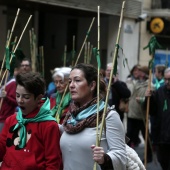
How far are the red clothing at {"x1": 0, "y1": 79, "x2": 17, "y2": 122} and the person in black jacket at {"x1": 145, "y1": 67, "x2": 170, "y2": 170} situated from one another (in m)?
2.01

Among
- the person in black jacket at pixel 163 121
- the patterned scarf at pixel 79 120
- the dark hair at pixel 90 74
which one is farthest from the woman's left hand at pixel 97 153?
the person in black jacket at pixel 163 121

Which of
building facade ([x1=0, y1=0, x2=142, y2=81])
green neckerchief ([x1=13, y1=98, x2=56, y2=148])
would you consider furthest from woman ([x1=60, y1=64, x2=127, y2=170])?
building facade ([x1=0, y1=0, x2=142, y2=81])

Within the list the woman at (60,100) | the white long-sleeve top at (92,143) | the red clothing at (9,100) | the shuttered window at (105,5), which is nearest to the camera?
the white long-sleeve top at (92,143)

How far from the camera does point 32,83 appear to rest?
3.87 m

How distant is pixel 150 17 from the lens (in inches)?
711

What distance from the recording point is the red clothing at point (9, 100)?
7.77 meters

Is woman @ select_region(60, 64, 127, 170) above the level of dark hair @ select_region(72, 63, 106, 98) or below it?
below

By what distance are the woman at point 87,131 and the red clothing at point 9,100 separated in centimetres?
399

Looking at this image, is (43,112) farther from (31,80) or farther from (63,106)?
(63,106)

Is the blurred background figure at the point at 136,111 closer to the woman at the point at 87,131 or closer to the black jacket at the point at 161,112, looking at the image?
the black jacket at the point at 161,112

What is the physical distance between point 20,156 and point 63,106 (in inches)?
76.0

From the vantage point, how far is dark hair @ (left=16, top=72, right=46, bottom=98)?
3.86 meters

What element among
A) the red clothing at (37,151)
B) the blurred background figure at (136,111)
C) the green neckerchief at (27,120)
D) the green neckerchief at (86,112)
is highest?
the green neckerchief at (86,112)

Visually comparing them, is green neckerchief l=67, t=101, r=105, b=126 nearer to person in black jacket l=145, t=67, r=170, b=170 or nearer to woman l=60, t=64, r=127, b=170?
woman l=60, t=64, r=127, b=170
